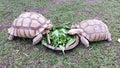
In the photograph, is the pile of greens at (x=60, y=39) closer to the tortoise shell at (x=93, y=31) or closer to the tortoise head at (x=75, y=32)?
the tortoise head at (x=75, y=32)

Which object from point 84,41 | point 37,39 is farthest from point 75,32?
point 37,39

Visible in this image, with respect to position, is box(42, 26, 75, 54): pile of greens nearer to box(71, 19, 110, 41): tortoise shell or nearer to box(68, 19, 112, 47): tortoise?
box(68, 19, 112, 47): tortoise

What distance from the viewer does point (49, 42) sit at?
293 cm

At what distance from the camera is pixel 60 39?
2.98 meters

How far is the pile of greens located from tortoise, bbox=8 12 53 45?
0.09 meters

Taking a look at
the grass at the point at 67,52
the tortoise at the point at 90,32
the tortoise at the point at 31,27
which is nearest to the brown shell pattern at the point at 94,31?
the tortoise at the point at 90,32

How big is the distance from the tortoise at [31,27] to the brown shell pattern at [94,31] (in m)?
0.51

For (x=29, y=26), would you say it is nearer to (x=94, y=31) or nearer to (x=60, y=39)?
(x=60, y=39)

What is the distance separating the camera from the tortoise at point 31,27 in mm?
2980

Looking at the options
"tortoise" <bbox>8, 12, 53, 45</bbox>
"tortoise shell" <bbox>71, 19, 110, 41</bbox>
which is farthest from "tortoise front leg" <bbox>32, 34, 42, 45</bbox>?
"tortoise shell" <bbox>71, 19, 110, 41</bbox>

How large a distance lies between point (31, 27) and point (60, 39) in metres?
0.43

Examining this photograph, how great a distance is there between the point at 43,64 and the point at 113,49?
1.00 m

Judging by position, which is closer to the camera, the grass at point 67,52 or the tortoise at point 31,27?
the grass at point 67,52

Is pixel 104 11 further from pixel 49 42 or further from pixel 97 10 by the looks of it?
pixel 49 42
